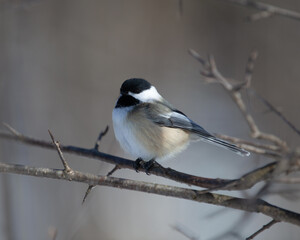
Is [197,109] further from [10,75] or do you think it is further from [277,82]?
[10,75]

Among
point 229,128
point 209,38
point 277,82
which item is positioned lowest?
point 229,128

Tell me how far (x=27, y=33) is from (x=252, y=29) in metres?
3.34

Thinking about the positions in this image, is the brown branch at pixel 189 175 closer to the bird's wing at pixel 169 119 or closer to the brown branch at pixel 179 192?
the brown branch at pixel 179 192

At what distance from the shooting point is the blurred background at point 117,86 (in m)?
4.37

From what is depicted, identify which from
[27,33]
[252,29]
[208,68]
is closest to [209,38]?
[252,29]

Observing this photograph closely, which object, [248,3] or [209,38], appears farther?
[209,38]

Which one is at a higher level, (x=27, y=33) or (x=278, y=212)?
(x=27, y=33)

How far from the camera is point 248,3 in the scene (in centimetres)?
190

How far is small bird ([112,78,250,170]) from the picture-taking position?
2.62 metres

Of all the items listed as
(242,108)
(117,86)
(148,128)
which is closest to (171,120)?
(148,128)

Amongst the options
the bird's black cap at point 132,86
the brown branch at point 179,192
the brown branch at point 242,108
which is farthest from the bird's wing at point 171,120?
the brown branch at point 242,108

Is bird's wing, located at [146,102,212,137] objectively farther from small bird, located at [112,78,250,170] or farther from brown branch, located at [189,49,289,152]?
brown branch, located at [189,49,289,152]

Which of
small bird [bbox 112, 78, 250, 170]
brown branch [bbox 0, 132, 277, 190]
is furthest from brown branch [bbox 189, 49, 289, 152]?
small bird [bbox 112, 78, 250, 170]

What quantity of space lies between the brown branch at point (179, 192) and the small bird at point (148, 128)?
0.82 m
